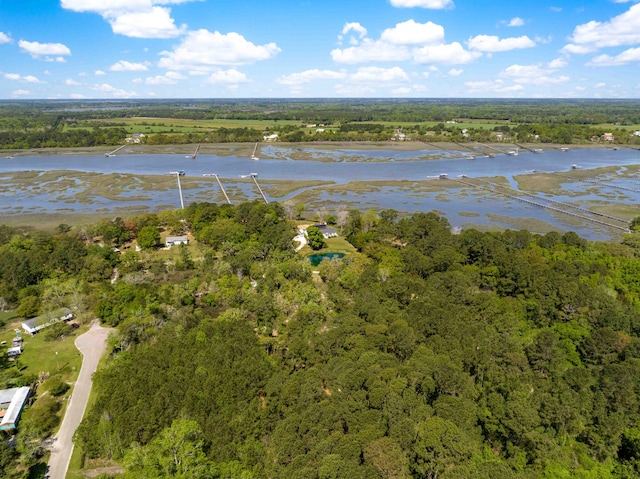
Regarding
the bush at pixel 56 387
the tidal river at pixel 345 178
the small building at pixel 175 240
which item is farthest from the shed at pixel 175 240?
the bush at pixel 56 387

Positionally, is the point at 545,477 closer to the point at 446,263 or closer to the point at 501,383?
the point at 501,383

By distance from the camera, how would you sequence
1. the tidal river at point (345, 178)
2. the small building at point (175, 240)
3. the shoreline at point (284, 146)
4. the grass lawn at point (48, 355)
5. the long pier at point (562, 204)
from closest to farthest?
the grass lawn at point (48, 355) → the small building at point (175, 240) → the long pier at point (562, 204) → the tidal river at point (345, 178) → the shoreline at point (284, 146)

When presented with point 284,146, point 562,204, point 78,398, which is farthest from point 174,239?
point 284,146

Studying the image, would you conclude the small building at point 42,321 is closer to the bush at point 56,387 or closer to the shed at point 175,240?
the bush at point 56,387

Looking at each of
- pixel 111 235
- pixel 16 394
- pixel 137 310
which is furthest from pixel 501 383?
pixel 111 235

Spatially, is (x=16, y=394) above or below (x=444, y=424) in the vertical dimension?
below

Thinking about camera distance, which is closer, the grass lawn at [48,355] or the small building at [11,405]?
the small building at [11,405]

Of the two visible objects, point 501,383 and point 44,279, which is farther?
point 44,279

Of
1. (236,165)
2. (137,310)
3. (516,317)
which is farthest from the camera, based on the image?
(236,165)
